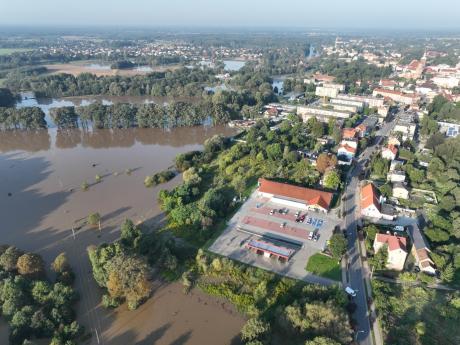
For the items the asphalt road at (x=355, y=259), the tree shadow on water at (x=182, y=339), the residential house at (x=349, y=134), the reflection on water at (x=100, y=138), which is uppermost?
the residential house at (x=349, y=134)

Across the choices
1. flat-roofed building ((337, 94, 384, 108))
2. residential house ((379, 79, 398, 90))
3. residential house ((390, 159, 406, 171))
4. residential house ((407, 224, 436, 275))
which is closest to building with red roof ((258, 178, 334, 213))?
residential house ((407, 224, 436, 275))

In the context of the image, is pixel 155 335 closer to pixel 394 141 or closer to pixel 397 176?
pixel 397 176

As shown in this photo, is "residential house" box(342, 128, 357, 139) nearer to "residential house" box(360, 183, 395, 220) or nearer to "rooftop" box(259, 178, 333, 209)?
"residential house" box(360, 183, 395, 220)

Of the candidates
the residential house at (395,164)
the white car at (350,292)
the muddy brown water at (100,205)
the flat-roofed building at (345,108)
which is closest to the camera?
the muddy brown water at (100,205)

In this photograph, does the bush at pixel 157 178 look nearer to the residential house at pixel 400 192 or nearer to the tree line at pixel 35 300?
the tree line at pixel 35 300

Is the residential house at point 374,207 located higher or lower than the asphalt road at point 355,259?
higher

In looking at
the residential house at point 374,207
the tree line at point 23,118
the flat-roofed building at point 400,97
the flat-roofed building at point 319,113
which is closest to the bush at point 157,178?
the residential house at point 374,207

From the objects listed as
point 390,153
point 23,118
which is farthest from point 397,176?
point 23,118

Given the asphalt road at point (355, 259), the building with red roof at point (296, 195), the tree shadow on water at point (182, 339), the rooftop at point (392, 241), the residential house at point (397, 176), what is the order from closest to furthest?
the tree shadow on water at point (182, 339)
the asphalt road at point (355, 259)
the rooftop at point (392, 241)
the building with red roof at point (296, 195)
the residential house at point (397, 176)
